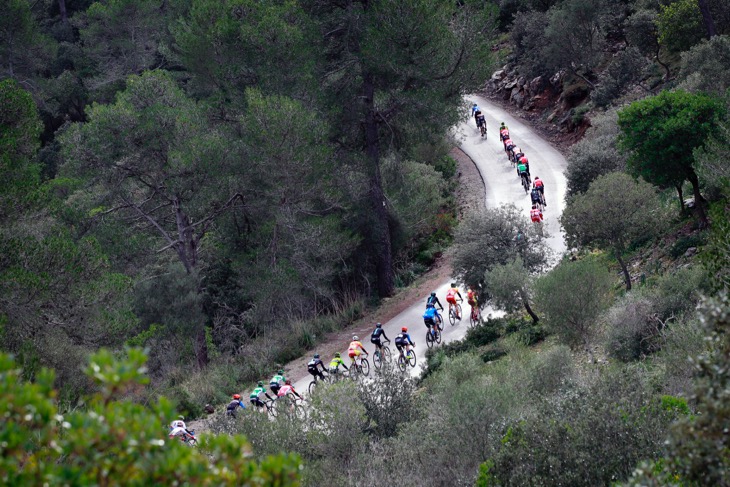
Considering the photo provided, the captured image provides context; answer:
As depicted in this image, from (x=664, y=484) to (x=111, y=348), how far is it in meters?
13.3

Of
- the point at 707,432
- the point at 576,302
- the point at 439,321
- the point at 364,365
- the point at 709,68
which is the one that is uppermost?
the point at 707,432

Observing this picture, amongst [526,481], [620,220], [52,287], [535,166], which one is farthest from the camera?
[535,166]

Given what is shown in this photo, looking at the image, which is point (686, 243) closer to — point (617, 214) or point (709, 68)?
point (617, 214)

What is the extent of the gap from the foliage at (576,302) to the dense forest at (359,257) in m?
0.06

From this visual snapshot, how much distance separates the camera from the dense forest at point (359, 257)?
33.1 ft

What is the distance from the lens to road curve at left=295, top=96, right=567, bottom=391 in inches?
971

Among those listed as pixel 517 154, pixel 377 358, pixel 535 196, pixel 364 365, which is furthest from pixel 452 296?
pixel 517 154

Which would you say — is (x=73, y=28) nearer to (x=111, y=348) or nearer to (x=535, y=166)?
(x=535, y=166)

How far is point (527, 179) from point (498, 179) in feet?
10.9

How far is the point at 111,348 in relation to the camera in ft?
57.6

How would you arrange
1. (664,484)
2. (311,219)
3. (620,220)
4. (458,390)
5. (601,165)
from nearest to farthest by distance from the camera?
(664,484) → (458,390) → (620,220) → (311,219) → (601,165)

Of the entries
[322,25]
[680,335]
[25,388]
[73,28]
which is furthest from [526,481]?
[73,28]

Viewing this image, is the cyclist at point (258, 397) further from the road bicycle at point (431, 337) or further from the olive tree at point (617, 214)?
the olive tree at point (617, 214)

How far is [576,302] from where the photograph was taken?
18547 millimetres
